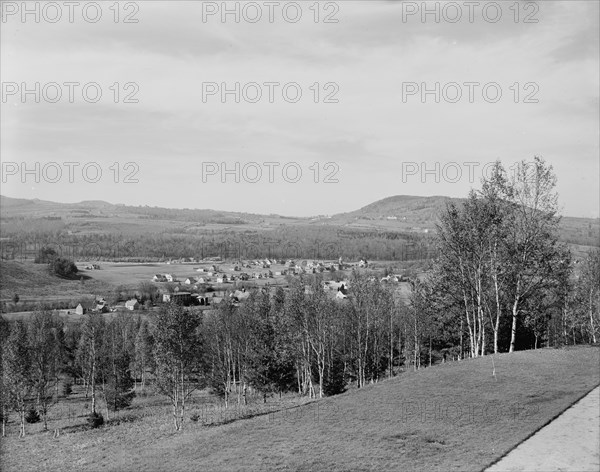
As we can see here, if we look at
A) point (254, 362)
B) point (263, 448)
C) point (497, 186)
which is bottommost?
point (254, 362)

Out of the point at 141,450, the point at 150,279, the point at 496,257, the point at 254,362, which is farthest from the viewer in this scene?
the point at 150,279

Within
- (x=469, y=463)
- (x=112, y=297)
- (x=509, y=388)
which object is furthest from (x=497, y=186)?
(x=112, y=297)

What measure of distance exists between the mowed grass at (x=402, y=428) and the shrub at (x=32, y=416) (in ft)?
57.9

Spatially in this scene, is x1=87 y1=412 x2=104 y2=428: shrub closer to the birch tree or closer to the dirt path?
the birch tree

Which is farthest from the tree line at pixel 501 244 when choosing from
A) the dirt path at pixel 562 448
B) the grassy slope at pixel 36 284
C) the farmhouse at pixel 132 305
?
the grassy slope at pixel 36 284

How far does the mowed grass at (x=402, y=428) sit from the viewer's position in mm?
16703

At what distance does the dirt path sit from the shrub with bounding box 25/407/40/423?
44726 millimetres

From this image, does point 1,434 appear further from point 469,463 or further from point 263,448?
point 469,463

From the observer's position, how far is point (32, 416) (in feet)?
154

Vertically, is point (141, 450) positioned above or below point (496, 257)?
below

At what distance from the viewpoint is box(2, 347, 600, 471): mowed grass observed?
16.7 m

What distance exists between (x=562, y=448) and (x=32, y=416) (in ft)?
151

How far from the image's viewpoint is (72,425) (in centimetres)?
4491

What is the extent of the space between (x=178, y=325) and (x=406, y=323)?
Result: 28752 millimetres
